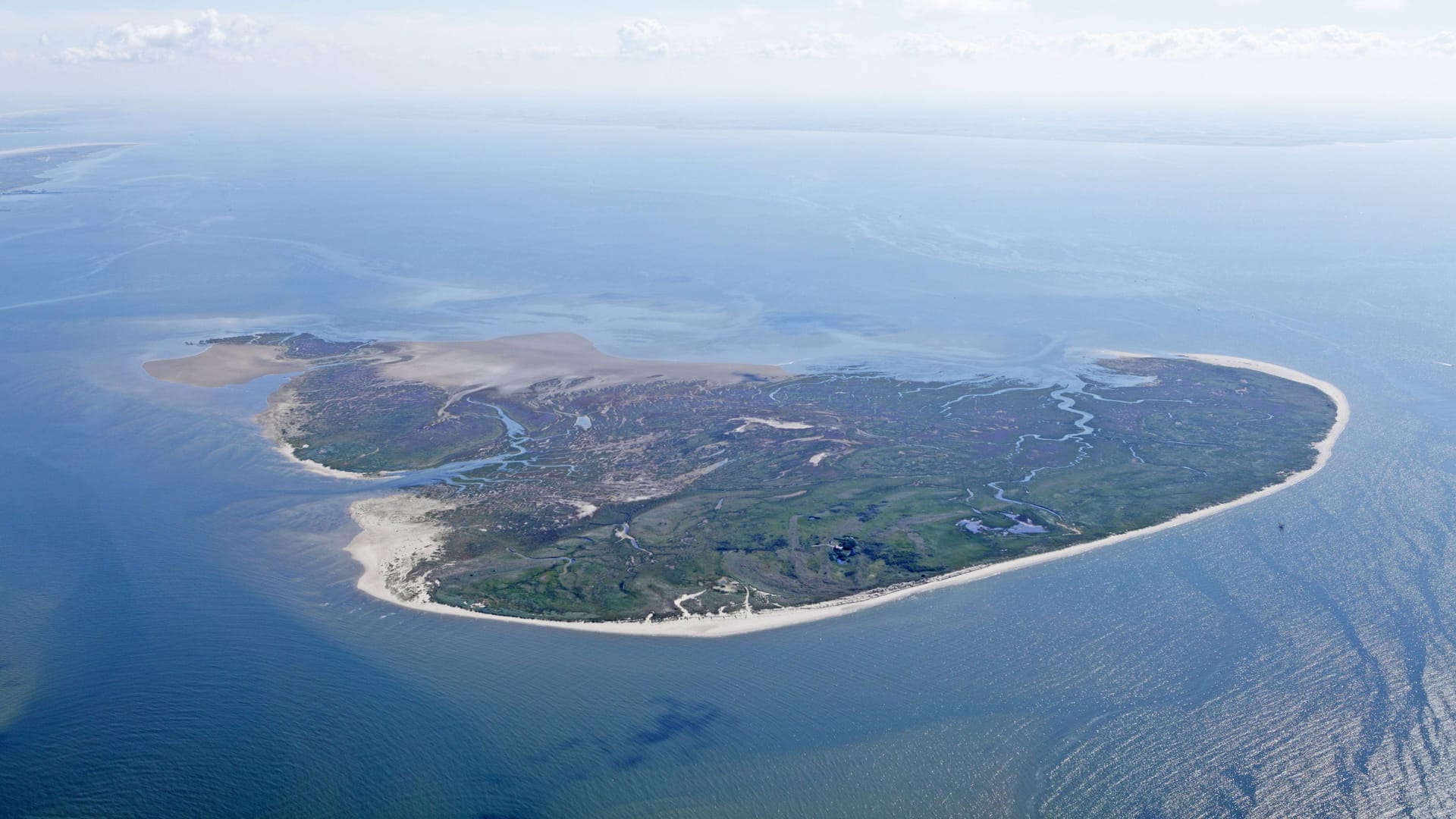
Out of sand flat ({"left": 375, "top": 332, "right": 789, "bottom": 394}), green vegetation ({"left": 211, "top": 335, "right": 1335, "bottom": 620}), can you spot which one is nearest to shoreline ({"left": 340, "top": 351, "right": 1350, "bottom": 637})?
green vegetation ({"left": 211, "top": 335, "right": 1335, "bottom": 620})

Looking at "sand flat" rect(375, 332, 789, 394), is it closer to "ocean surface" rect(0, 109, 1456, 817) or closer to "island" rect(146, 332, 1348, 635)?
"island" rect(146, 332, 1348, 635)

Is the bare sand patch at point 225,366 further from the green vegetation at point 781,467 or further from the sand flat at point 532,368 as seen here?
the sand flat at point 532,368

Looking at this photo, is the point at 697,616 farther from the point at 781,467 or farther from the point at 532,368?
the point at 532,368

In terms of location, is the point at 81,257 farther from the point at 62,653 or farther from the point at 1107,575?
the point at 1107,575

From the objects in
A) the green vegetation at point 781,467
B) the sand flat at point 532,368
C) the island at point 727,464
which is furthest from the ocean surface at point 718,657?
the sand flat at point 532,368

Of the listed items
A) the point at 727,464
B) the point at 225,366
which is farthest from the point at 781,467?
the point at 225,366

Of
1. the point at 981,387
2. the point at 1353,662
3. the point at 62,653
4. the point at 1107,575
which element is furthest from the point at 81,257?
the point at 1353,662
